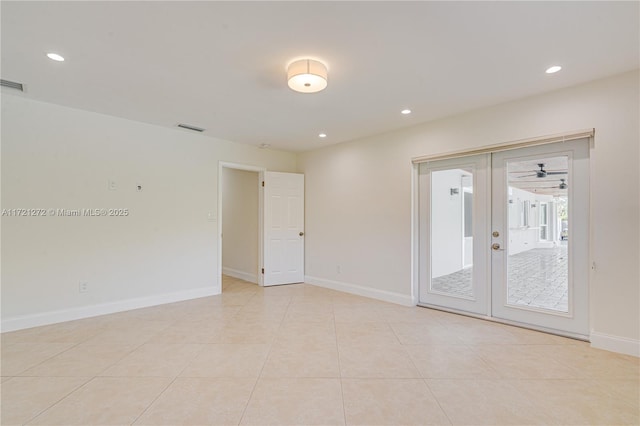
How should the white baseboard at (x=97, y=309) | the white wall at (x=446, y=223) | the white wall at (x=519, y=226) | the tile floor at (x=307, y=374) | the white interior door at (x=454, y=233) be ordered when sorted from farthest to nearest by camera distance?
the white wall at (x=446, y=223) < the white interior door at (x=454, y=233) < the white wall at (x=519, y=226) < the white baseboard at (x=97, y=309) < the tile floor at (x=307, y=374)

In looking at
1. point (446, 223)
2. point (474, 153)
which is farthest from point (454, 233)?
point (474, 153)

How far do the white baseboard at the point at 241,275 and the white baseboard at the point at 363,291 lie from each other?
1.04 metres

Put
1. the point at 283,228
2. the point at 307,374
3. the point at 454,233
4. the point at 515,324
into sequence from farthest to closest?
the point at 283,228 < the point at 454,233 < the point at 515,324 < the point at 307,374

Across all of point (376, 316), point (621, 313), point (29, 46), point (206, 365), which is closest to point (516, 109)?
point (621, 313)

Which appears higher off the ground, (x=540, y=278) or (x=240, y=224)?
(x=240, y=224)

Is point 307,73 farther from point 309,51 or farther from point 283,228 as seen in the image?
point 283,228

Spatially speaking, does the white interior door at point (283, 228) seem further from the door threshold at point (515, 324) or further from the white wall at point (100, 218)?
the door threshold at point (515, 324)

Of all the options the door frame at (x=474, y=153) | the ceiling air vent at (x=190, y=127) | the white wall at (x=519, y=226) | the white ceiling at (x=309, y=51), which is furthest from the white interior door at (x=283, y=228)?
the white wall at (x=519, y=226)

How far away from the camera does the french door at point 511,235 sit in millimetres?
3117


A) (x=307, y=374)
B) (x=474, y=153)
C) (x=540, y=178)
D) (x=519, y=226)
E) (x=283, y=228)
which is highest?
(x=474, y=153)

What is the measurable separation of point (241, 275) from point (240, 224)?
1.08 m

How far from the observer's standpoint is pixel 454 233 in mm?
4117

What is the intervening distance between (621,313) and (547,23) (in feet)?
8.70

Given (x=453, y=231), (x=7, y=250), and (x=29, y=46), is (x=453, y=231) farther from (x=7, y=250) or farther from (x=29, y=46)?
(x=7, y=250)
